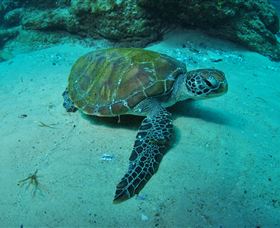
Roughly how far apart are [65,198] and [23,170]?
78cm

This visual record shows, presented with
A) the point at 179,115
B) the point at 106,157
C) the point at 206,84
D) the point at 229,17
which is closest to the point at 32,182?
the point at 106,157

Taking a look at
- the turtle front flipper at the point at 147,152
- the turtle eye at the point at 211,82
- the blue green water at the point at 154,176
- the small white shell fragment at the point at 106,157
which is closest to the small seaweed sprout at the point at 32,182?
the blue green water at the point at 154,176

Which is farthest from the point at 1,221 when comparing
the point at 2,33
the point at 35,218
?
the point at 2,33

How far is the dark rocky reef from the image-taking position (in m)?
6.03

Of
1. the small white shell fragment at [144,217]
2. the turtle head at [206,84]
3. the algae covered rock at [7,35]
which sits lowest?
the algae covered rock at [7,35]

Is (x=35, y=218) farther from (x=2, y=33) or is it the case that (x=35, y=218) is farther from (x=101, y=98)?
(x=2, y=33)

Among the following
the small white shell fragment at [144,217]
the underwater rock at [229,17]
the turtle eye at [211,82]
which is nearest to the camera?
the small white shell fragment at [144,217]

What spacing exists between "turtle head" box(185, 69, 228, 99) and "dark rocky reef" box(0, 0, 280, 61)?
9.87 feet

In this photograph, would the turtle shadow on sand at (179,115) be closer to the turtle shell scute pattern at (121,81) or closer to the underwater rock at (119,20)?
the turtle shell scute pattern at (121,81)

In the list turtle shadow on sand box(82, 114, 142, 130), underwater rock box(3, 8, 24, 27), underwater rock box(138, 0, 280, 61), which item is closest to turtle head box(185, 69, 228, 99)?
turtle shadow on sand box(82, 114, 142, 130)

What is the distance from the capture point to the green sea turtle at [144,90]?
10.2 ft

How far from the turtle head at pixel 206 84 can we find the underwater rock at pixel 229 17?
3.01m

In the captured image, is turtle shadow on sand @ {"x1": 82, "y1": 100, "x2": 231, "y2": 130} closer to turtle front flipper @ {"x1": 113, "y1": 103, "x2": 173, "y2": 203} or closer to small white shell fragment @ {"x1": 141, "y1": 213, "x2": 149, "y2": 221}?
turtle front flipper @ {"x1": 113, "y1": 103, "x2": 173, "y2": 203}

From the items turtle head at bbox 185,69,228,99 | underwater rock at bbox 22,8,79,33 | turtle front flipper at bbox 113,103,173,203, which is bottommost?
underwater rock at bbox 22,8,79,33
